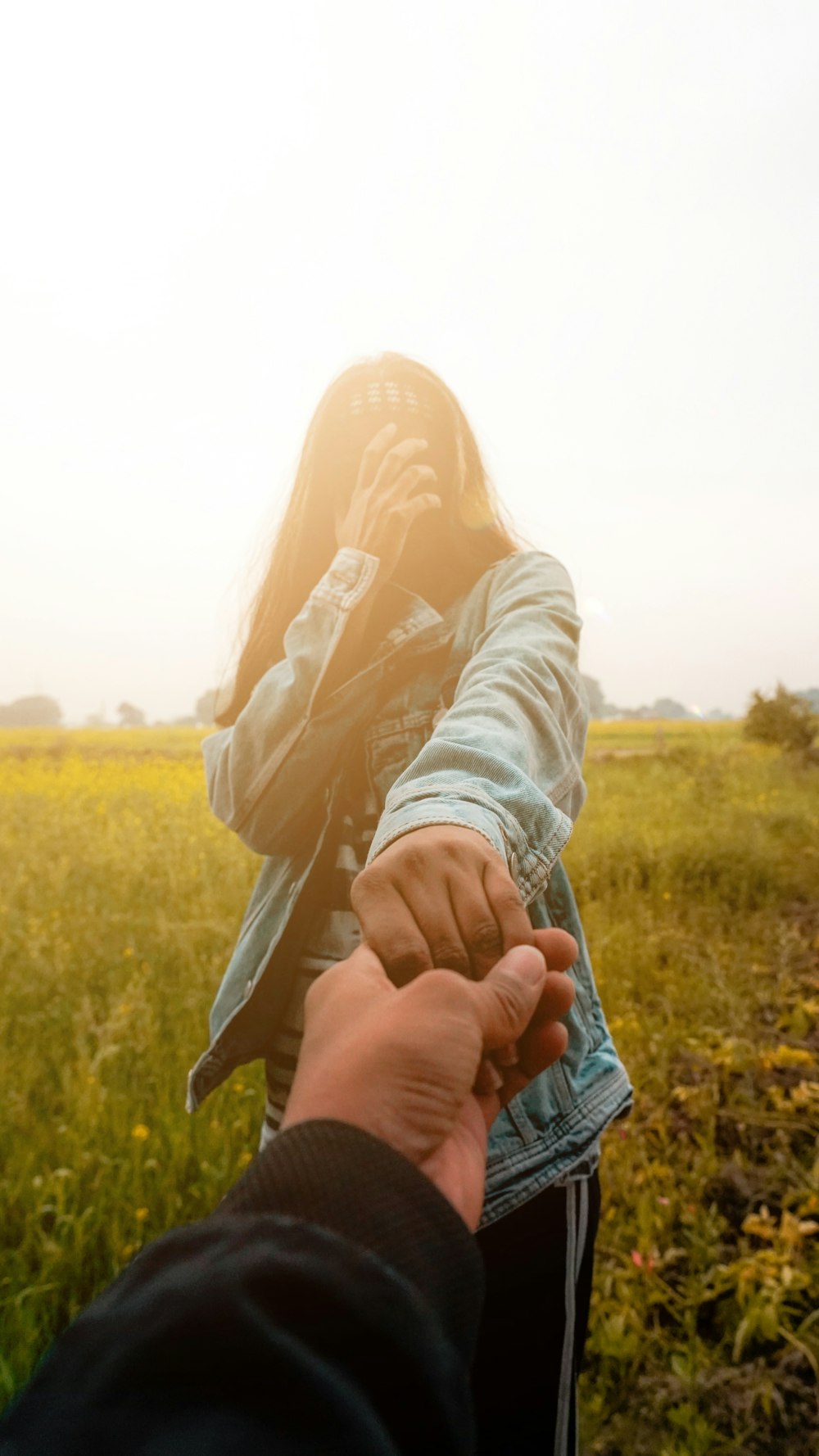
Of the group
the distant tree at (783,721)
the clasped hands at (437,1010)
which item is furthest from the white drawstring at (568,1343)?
the distant tree at (783,721)

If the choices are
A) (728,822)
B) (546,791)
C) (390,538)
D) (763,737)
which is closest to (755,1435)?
(546,791)

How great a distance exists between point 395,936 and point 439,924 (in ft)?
0.14

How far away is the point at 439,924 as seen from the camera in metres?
0.69

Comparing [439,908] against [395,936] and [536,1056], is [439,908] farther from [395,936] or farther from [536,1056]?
[536,1056]

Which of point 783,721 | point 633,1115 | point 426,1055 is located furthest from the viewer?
point 783,721

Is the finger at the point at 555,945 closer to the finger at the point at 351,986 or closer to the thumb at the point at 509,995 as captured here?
the thumb at the point at 509,995

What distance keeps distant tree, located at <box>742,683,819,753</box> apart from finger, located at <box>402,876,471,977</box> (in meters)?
11.7

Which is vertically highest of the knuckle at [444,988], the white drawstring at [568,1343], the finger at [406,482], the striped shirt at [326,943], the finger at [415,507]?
the finger at [406,482]

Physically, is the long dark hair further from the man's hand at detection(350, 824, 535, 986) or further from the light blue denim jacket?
the man's hand at detection(350, 824, 535, 986)

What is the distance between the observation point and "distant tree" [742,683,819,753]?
1124 centimetres

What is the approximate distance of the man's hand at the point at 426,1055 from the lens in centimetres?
52

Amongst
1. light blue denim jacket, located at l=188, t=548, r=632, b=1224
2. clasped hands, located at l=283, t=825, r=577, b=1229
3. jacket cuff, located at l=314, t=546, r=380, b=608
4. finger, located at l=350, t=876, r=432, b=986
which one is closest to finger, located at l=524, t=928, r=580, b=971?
clasped hands, located at l=283, t=825, r=577, b=1229

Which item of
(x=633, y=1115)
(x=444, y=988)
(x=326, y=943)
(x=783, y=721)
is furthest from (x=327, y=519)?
(x=783, y=721)

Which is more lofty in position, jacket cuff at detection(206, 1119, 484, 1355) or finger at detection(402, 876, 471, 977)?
finger at detection(402, 876, 471, 977)
